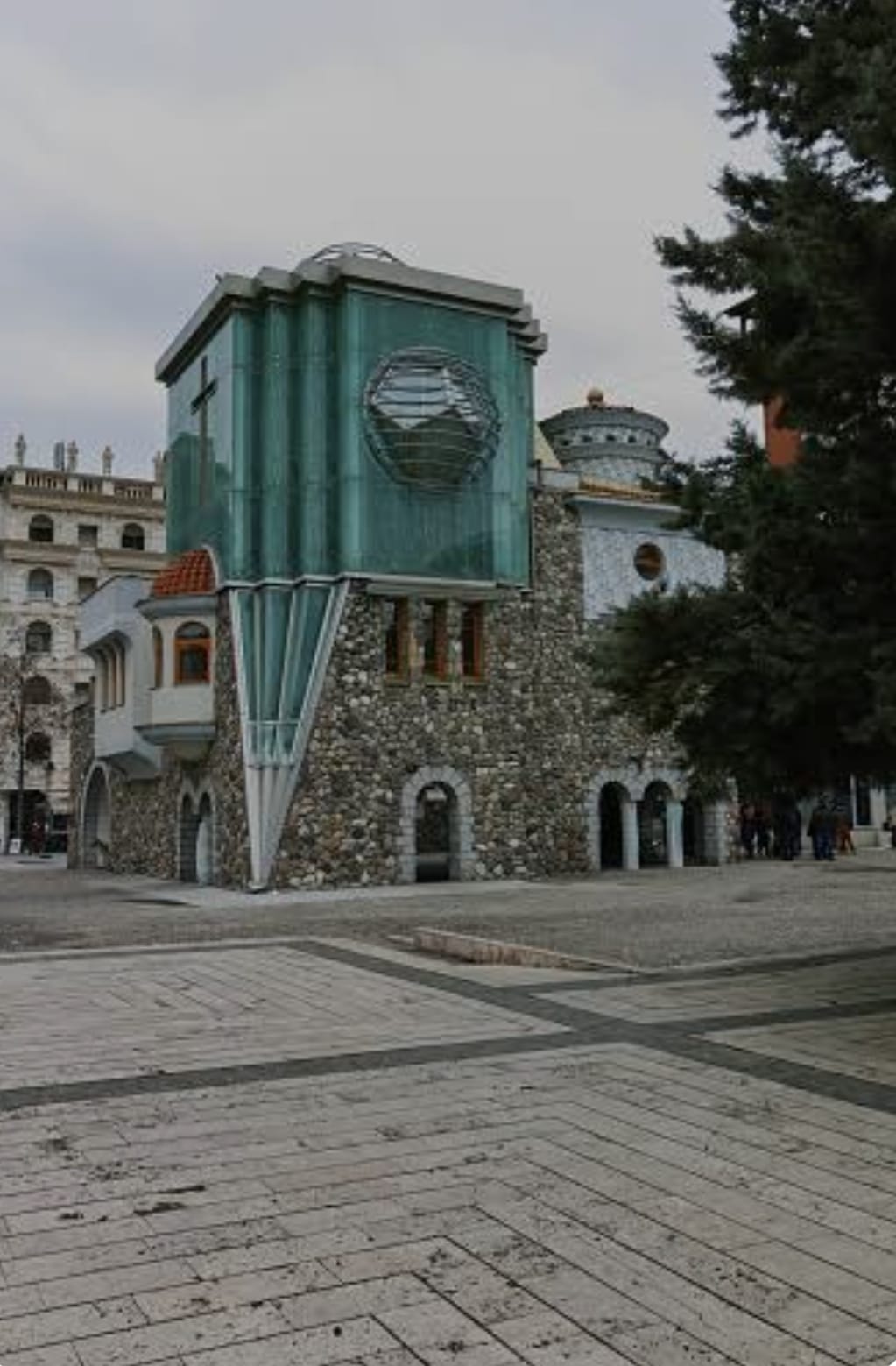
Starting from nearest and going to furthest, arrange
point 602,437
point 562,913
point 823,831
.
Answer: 1. point 562,913
2. point 823,831
3. point 602,437

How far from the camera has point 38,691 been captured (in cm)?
6034

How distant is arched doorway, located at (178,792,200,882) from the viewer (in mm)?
28578

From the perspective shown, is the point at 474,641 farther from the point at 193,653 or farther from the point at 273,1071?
the point at 273,1071

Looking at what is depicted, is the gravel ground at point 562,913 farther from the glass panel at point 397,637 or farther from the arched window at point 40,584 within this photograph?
the arched window at point 40,584

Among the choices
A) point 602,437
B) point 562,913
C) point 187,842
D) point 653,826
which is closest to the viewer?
point 562,913

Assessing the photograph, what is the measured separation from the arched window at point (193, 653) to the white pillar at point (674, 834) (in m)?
11.3

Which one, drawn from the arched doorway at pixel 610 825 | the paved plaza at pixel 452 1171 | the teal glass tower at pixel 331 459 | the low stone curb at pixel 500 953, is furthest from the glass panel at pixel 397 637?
the paved plaza at pixel 452 1171

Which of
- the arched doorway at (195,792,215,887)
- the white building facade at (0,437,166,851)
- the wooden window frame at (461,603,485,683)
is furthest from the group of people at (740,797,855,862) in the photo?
the white building facade at (0,437,166,851)

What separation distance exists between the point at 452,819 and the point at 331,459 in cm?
785

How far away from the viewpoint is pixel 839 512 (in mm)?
8219

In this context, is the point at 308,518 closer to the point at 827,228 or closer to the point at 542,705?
the point at 542,705

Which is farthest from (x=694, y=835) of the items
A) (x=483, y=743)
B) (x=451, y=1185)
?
(x=451, y=1185)

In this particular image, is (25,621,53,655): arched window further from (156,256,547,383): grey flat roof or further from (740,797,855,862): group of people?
(740,797,855,862): group of people

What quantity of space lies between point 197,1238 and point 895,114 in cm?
633
